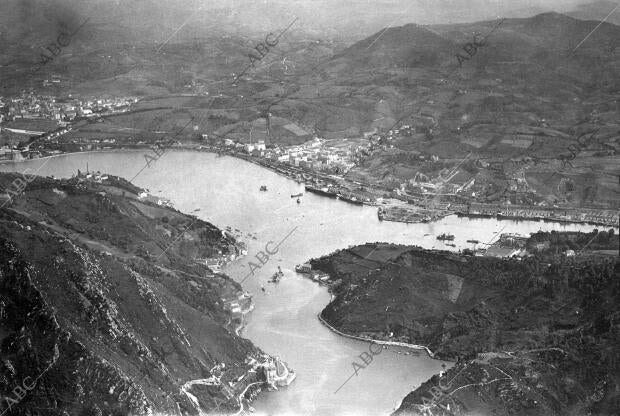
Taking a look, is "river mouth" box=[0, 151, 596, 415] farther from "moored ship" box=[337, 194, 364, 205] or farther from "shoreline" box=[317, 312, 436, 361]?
"moored ship" box=[337, 194, 364, 205]

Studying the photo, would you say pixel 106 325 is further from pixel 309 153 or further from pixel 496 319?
pixel 309 153

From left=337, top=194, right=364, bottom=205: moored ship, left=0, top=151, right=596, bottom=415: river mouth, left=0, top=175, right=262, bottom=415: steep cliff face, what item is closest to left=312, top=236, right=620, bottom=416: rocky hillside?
left=0, top=151, right=596, bottom=415: river mouth

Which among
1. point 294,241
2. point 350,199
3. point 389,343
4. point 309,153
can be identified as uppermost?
point 389,343

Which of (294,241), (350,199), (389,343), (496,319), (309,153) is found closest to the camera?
(496,319)

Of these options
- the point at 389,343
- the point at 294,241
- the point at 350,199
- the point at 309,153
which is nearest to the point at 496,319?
the point at 389,343

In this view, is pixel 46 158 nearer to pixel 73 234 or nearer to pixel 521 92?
pixel 73 234

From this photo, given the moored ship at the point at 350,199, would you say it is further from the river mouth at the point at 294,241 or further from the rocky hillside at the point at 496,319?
the rocky hillside at the point at 496,319

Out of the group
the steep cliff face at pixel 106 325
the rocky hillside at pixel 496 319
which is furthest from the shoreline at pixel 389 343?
the steep cliff face at pixel 106 325
